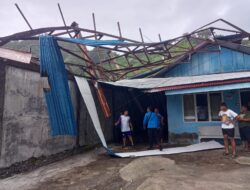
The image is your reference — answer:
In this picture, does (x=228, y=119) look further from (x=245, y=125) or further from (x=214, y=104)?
(x=214, y=104)

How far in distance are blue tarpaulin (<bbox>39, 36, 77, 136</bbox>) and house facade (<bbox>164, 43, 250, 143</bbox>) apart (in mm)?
4124

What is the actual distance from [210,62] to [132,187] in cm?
793

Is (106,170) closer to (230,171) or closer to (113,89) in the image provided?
(230,171)

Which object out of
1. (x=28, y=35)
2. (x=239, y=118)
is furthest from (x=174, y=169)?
(x=28, y=35)

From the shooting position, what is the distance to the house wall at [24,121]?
6902 millimetres

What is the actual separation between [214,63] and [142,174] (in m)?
6.98

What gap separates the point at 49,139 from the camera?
845 cm

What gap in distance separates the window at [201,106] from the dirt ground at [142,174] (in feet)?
7.81

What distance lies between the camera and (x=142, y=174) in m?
6.39

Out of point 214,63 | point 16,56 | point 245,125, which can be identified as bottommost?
point 245,125

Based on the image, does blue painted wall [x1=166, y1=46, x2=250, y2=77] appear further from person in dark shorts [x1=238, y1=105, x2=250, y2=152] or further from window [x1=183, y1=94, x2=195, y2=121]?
person in dark shorts [x1=238, y1=105, x2=250, y2=152]

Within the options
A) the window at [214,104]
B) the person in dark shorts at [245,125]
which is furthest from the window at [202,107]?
the person in dark shorts at [245,125]

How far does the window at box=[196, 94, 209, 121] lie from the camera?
10750 mm

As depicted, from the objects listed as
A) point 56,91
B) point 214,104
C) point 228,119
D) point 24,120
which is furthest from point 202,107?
point 24,120
